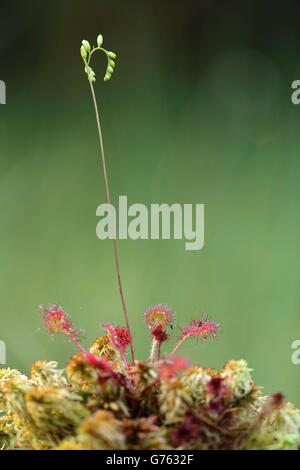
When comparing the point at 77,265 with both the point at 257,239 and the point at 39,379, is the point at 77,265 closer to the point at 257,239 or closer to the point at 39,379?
the point at 257,239

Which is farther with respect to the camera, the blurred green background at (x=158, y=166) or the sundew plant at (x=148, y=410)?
the blurred green background at (x=158, y=166)

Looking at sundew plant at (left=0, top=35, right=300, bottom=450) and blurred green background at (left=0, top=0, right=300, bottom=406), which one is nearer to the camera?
sundew plant at (left=0, top=35, right=300, bottom=450)

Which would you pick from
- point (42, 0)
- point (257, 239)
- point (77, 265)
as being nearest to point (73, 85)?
point (42, 0)

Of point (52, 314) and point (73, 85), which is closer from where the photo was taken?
point (52, 314)

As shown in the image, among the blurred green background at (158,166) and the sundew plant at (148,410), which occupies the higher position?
the blurred green background at (158,166)

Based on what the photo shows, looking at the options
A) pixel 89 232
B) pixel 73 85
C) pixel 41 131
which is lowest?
pixel 89 232

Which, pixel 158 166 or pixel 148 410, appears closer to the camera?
pixel 148 410

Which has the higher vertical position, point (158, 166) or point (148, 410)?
point (158, 166)

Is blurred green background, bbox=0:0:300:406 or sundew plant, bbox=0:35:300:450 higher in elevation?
blurred green background, bbox=0:0:300:406
